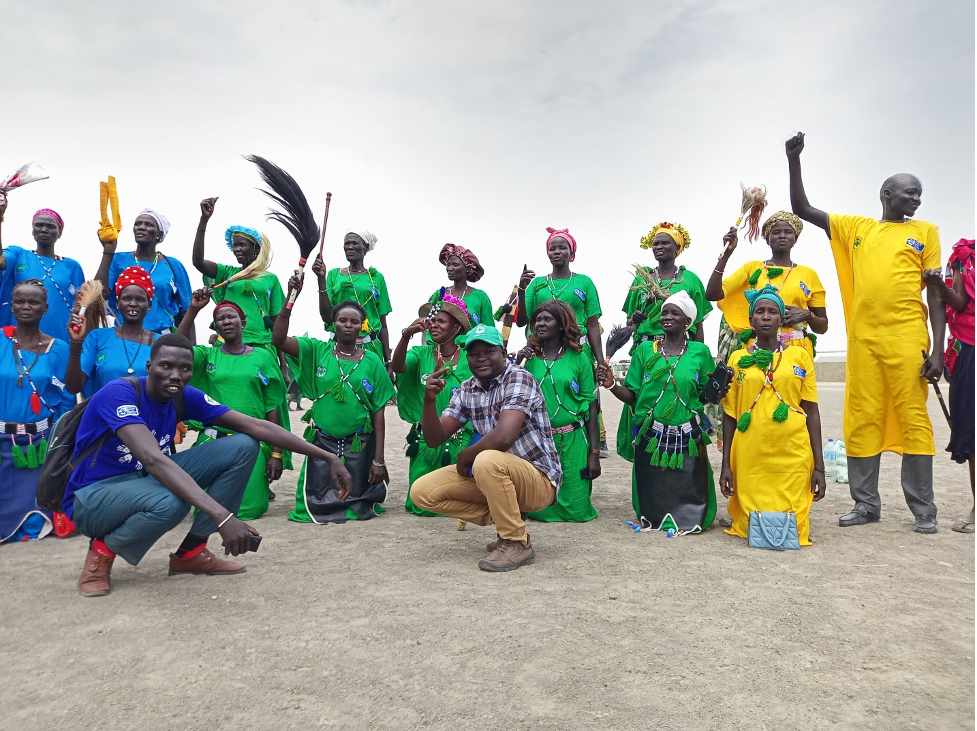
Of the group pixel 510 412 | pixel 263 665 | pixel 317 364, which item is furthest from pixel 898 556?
pixel 317 364

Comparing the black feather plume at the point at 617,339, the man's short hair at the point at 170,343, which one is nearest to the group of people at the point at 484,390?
the man's short hair at the point at 170,343

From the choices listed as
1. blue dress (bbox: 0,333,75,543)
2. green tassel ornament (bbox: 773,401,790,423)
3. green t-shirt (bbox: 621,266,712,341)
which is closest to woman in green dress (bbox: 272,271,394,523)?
blue dress (bbox: 0,333,75,543)

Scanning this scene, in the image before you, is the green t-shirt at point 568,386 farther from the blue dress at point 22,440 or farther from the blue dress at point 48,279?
the blue dress at point 48,279

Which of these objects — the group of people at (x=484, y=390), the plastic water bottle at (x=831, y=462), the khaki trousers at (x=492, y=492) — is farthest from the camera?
the plastic water bottle at (x=831, y=462)

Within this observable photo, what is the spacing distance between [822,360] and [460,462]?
31.9 meters

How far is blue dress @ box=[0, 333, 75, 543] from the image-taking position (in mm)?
5109

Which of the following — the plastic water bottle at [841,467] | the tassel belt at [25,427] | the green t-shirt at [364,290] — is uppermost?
the green t-shirt at [364,290]

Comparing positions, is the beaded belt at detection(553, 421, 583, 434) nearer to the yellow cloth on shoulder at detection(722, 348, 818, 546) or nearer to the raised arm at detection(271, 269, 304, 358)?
the yellow cloth on shoulder at detection(722, 348, 818, 546)

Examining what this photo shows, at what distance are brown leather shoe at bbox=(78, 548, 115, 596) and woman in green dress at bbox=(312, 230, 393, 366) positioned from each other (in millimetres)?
3361

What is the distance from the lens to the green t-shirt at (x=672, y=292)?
6.34 metres

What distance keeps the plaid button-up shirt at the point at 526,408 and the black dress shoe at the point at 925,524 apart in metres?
2.62

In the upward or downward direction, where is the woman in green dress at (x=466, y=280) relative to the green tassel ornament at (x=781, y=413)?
upward

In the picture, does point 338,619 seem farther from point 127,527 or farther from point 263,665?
point 127,527

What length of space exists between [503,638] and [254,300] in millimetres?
4381
